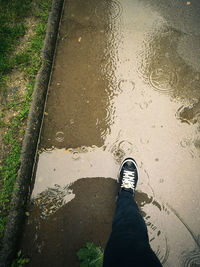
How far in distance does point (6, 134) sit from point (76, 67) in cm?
111

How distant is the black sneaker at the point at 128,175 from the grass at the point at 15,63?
3.51 feet

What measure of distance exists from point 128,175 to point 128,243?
640 mm

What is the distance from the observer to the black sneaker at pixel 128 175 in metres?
1.75

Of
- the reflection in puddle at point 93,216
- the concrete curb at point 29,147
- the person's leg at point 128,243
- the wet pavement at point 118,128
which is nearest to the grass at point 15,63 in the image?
the concrete curb at point 29,147

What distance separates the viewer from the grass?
1777 mm

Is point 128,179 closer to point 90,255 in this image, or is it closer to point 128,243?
point 128,243

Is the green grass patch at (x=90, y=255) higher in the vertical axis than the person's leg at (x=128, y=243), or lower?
lower

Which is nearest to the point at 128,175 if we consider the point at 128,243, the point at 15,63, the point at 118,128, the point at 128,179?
the point at 128,179

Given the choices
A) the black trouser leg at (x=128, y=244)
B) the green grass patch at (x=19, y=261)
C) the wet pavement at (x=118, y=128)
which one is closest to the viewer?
the black trouser leg at (x=128, y=244)

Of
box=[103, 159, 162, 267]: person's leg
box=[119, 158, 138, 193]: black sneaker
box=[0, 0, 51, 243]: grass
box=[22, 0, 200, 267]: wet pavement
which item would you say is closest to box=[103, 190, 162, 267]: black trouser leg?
box=[103, 159, 162, 267]: person's leg

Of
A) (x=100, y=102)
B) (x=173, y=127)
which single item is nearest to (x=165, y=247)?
(x=173, y=127)

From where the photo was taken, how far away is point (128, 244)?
123cm

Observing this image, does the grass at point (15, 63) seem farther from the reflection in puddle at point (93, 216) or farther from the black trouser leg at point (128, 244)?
the black trouser leg at point (128, 244)

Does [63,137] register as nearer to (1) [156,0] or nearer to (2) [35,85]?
(2) [35,85]
